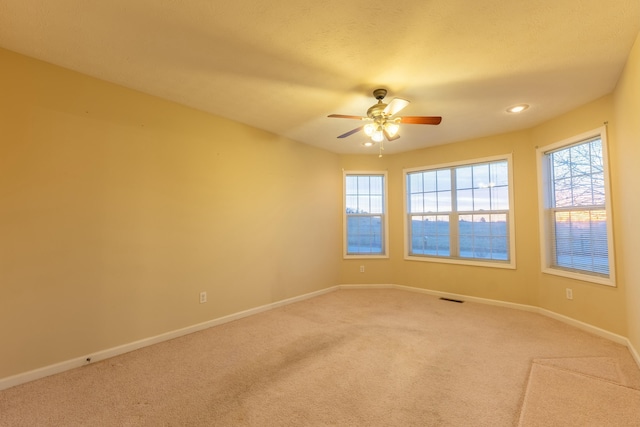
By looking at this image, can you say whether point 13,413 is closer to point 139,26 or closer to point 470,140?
point 139,26

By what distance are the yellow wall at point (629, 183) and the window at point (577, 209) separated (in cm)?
18

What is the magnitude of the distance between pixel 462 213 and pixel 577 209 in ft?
4.92

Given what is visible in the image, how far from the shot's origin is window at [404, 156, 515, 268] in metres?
4.41

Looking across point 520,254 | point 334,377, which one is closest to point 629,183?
point 520,254

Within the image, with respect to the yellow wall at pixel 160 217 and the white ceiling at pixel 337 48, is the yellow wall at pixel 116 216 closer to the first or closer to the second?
the yellow wall at pixel 160 217

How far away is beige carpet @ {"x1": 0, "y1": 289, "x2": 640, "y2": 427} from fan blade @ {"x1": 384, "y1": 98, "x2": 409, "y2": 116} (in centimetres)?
227

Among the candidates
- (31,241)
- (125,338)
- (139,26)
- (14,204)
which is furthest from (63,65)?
(125,338)

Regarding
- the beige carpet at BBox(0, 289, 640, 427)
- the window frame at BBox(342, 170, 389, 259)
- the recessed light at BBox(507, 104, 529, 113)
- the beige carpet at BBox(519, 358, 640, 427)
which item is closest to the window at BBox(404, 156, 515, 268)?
the window frame at BBox(342, 170, 389, 259)

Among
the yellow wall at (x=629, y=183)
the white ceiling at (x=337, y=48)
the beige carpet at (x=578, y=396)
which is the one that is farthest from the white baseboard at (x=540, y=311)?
the white ceiling at (x=337, y=48)

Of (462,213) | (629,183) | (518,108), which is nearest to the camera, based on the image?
Result: (629,183)

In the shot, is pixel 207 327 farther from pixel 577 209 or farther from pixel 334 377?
pixel 577 209

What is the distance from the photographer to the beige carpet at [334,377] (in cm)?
190

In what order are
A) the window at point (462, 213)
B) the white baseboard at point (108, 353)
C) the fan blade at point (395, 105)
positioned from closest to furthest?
the white baseboard at point (108, 353), the fan blade at point (395, 105), the window at point (462, 213)

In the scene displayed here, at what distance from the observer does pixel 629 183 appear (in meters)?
2.58
